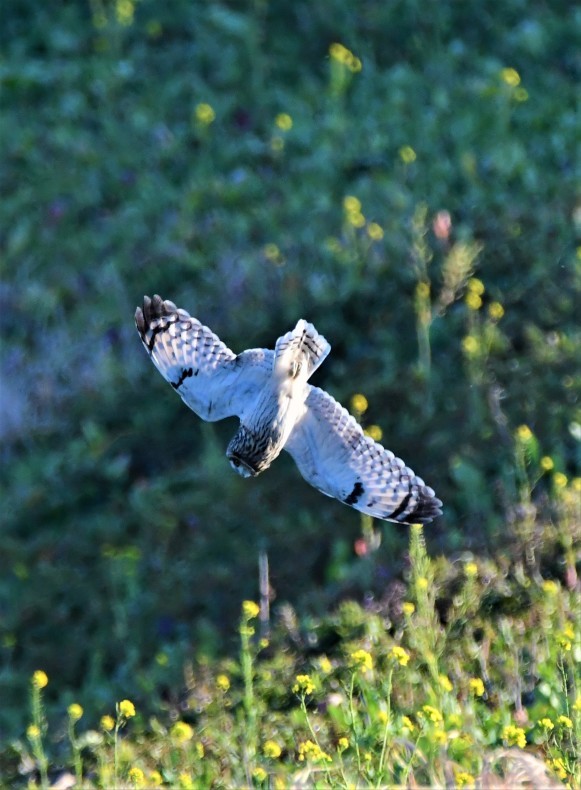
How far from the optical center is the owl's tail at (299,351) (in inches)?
171

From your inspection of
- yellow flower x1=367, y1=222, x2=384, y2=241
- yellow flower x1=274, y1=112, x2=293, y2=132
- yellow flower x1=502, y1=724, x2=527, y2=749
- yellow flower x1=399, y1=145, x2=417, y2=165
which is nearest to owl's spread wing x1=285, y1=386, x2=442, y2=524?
yellow flower x1=502, y1=724, x2=527, y2=749

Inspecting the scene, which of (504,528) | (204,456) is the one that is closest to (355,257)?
(204,456)

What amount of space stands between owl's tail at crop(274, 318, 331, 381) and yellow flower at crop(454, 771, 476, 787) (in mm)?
1259

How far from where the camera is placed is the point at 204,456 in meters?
7.52

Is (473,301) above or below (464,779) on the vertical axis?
below

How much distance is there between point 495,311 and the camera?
278 inches

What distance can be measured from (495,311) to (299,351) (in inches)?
113

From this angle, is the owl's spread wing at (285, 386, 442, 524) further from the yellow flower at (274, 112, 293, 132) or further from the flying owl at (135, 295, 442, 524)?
the yellow flower at (274, 112, 293, 132)

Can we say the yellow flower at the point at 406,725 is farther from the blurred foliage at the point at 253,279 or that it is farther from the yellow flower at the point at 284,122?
the yellow flower at the point at 284,122

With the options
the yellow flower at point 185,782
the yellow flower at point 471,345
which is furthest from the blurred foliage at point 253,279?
the yellow flower at point 185,782

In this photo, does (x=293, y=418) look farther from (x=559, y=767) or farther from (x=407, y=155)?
(x=407, y=155)

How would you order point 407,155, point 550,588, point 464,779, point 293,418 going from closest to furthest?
point 464,779, point 293,418, point 550,588, point 407,155

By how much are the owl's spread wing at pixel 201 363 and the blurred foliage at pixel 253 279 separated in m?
1.26

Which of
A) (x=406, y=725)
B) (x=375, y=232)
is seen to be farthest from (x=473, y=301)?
(x=406, y=725)
